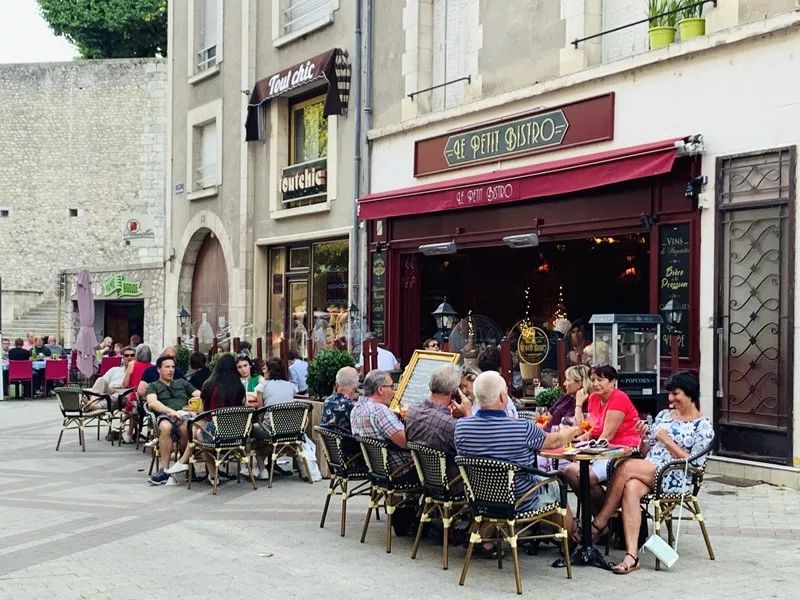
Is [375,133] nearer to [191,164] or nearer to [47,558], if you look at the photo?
[191,164]

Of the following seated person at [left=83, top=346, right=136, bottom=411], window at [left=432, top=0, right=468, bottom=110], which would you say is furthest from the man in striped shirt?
window at [left=432, top=0, right=468, bottom=110]

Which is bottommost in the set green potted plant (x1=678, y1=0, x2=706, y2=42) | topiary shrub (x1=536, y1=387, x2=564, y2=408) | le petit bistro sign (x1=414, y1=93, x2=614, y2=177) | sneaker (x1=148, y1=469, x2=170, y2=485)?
sneaker (x1=148, y1=469, x2=170, y2=485)

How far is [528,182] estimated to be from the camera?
12.4 m

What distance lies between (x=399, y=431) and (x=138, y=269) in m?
19.4

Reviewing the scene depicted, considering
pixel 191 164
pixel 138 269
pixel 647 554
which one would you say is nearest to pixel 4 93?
pixel 138 269

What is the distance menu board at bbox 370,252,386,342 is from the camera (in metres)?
15.5

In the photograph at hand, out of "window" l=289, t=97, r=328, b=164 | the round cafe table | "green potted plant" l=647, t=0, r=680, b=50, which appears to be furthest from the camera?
"window" l=289, t=97, r=328, b=164

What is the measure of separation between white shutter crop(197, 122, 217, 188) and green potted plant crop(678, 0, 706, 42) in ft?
38.5

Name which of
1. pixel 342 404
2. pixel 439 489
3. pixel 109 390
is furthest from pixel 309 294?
pixel 439 489

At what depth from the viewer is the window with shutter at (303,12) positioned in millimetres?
17003

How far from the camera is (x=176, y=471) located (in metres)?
9.88

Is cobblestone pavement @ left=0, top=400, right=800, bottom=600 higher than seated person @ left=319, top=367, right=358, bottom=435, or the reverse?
seated person @ left=319, top=367, right=358, bottom=435

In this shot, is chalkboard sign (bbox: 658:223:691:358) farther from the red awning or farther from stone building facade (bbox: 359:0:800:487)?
the red awning

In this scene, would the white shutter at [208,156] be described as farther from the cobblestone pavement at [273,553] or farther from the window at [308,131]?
the cobblestone pavement at [273,553]
